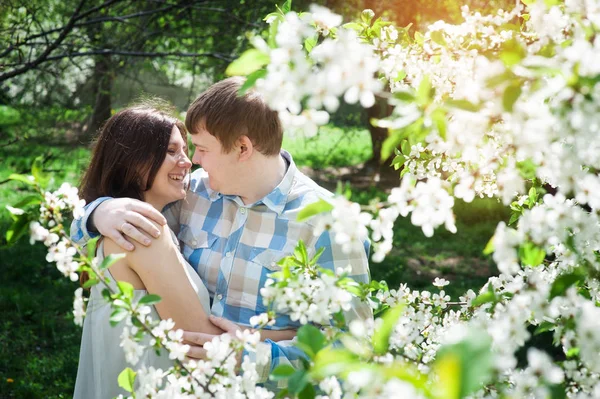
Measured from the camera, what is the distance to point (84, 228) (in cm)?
238

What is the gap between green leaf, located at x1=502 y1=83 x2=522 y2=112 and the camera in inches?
41.6

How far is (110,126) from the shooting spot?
8.73 feet

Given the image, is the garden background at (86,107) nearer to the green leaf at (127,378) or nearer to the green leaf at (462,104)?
the green leaf at (127,378)

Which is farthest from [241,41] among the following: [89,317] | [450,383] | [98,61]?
[450,383]

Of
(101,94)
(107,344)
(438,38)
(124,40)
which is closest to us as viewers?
(438,38)

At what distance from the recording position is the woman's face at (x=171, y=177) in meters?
2.57

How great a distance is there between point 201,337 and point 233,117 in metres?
0.79

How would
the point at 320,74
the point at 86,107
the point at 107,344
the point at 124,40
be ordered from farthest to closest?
the point at 86,107
the point at 124,40
the point at 107,344
the point at 320,74

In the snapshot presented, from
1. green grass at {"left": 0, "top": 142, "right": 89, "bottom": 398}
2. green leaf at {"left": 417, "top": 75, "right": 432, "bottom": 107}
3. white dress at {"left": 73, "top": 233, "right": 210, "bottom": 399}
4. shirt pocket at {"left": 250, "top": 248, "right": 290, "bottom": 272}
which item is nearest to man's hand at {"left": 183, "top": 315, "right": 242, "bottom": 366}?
Answer: white dress at {"left": 73, "top": 233, "right": 210, "bottom": 399}

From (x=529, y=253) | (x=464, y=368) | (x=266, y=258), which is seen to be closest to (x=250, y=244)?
(x=266, y=258)

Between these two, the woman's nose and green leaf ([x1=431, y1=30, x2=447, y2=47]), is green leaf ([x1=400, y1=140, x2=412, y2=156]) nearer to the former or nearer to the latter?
green leaf ([x1=431, y1=30, x2=447, y2=47])

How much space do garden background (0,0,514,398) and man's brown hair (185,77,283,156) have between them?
1679mm

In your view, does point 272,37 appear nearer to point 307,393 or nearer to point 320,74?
point 320,74

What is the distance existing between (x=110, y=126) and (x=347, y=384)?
5.71 ft
